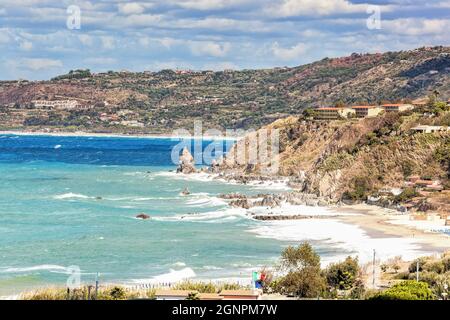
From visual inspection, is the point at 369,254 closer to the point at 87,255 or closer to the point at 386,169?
the point at 87,255

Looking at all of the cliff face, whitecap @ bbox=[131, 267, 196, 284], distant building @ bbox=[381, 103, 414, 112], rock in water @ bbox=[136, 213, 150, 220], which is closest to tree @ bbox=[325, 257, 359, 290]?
whitecap @ bbox=[131, 267, 196, 284]

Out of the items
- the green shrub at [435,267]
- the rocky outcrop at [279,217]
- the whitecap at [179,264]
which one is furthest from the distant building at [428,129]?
the green shrub at [435,267]

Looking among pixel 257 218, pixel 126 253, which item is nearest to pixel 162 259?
pixel 126 253

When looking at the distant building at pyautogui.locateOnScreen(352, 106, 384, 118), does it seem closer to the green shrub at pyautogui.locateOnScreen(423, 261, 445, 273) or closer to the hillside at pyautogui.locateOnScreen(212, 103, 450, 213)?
the hillside at pyautogui.locateOnScreen(212, 103, 450, 213)

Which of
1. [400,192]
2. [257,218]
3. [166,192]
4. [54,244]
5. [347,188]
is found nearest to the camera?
[54,244]

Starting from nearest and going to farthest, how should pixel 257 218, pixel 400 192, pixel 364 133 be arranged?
pixel 257 218 → pixel 400 192 → pixel 364 133

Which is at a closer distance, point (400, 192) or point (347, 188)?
point (400, 192)

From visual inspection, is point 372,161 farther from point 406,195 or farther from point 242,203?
point 242,203
